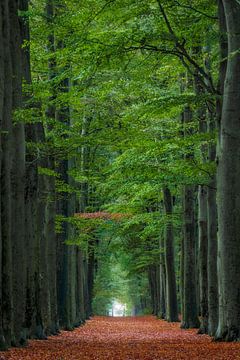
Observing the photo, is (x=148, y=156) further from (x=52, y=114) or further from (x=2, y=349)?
(x=2, y=349)

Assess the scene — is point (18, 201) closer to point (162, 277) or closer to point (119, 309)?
point (162, 277)

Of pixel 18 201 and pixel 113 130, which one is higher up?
pixel 113 130

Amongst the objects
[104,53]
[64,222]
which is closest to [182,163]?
[104,53]

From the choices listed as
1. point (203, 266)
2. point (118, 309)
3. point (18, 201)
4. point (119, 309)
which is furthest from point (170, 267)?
point (118, 309)

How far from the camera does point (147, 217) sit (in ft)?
84.3

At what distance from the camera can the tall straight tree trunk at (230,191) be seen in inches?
499

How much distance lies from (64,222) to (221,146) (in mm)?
11605

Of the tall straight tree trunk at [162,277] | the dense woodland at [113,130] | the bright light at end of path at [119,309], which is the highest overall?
the dense woodland at [113,130]

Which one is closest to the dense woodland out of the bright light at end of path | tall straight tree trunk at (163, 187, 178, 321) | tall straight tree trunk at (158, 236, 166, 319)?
tall straight tree trunk at (163, 187, 178, 321)

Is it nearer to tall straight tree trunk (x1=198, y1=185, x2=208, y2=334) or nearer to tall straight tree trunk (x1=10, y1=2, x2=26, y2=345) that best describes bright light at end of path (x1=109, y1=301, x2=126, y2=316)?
tall straight tree trunk (x1=198, y1=185, x2=208, y2=334)

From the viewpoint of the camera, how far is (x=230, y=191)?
42.6ft

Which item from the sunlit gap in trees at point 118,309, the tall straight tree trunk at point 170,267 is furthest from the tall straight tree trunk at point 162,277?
the sunlit gap in trees at point 118,309

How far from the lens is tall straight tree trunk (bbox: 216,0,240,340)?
499 inches

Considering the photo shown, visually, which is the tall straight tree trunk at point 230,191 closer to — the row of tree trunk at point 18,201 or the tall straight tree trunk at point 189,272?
the row of tree trunk at point 18,201
